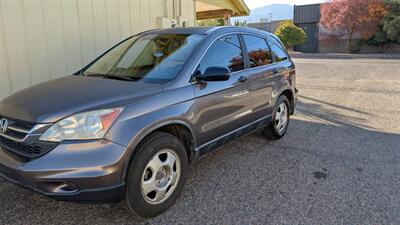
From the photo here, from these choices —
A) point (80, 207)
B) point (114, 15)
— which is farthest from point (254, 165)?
point (114, 15)

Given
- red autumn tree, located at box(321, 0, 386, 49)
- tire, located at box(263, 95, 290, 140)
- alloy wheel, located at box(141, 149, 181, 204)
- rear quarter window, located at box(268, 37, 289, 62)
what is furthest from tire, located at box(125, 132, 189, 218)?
red autumn tree, located at box(321, 0, 386, 49)

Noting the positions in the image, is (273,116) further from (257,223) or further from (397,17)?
(397,17)

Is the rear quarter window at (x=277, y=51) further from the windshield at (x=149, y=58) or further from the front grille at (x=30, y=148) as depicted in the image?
the front grille at (x=30, y=148)

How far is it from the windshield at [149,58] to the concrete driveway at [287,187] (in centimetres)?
132

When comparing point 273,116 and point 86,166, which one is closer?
point 86,166

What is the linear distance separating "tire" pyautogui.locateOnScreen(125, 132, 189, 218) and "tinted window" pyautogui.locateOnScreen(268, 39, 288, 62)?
2.61m

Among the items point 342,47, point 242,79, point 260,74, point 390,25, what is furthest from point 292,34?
point 242,79

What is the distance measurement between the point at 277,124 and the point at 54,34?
376cm

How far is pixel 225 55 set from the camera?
13.2 ft

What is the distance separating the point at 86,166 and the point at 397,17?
3127 centimetres

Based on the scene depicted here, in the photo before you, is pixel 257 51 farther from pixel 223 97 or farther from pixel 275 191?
pixel 275 191

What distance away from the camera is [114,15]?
6176mm

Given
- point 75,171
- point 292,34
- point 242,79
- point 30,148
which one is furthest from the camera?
point 292,34

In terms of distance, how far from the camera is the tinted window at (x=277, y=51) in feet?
16.9
